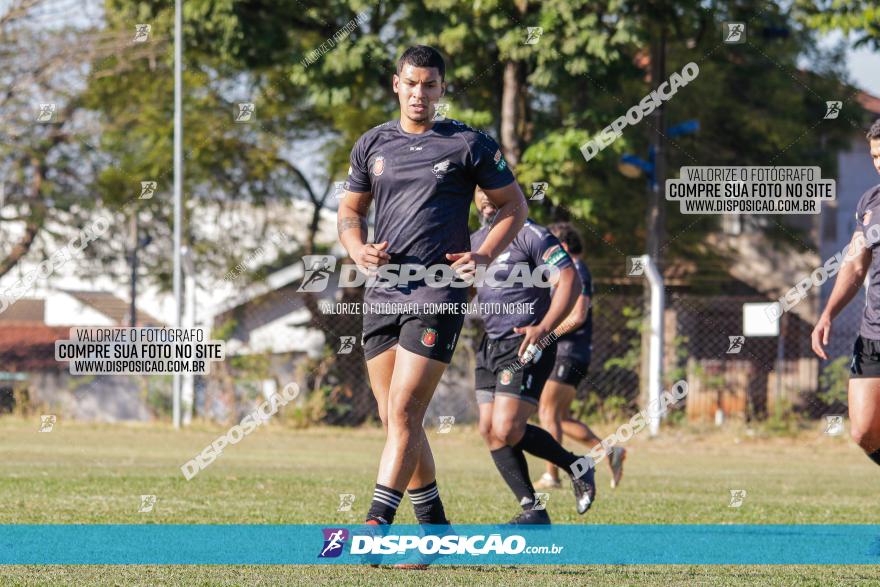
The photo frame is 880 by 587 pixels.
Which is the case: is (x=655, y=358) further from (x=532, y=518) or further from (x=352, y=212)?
(x=352, y=212)

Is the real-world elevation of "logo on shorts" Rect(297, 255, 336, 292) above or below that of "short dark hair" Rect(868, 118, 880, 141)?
below

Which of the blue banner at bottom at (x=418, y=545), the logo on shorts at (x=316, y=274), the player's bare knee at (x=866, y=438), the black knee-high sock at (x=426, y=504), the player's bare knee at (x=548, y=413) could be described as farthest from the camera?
the logo on shorts at (x=316, y=274)

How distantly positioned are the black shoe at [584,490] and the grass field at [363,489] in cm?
11

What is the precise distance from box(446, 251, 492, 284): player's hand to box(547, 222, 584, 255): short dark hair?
4899mm

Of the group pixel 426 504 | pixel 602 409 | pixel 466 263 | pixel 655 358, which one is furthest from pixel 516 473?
pixel 602 409

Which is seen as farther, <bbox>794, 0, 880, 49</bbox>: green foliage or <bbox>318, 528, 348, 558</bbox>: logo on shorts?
<bbox>794, 0, 880, 49</bbox>: green foliage

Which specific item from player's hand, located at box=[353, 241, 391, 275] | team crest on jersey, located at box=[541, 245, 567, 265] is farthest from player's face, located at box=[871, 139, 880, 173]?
player's hand, located at box=[353, 241, 391, 275]

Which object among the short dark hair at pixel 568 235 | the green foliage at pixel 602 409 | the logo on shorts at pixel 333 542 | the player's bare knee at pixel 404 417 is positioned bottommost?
the green foliage at pixel 602 409

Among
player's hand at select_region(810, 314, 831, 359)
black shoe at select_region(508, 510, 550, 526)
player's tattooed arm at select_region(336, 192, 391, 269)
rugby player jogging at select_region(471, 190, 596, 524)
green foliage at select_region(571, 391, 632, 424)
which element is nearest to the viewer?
player's tattooed arm at select_region(336, 192, 391, 269)

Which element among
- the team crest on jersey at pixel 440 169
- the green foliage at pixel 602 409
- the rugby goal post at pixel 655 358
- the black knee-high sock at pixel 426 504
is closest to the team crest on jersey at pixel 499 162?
the team crest on jersey at pixel 440 169

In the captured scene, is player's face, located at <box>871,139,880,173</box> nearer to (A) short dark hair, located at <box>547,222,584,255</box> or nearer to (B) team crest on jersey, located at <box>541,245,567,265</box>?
(B) team crest on jersey, located at <box>541,245,567,265</box>

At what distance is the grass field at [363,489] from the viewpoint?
20.1 ft

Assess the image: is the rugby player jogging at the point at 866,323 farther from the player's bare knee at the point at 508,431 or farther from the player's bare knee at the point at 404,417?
the player's bare knee at the point at 404,417

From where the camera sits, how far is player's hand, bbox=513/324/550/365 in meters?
8.99
